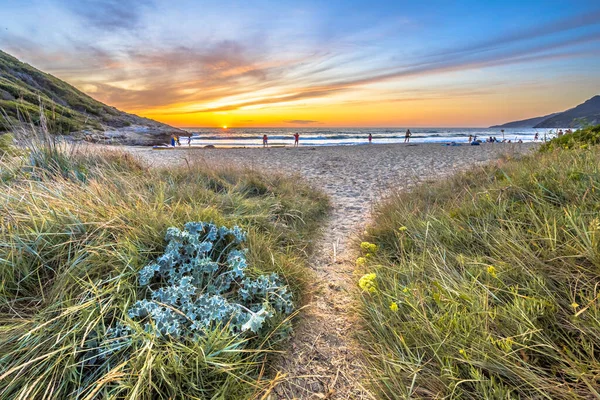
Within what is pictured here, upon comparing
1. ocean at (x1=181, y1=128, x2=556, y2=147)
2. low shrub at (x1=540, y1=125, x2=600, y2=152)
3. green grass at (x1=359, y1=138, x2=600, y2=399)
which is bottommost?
green grass at (x1=359, y1=138, x2=600, y2=399)

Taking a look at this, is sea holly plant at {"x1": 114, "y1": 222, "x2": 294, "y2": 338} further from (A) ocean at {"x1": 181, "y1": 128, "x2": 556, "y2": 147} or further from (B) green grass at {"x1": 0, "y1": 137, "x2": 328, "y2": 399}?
(A) ocean at {"x1": 181, "y1": 128, "x2": 556, "y2": 147}

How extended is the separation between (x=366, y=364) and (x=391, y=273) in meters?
0.95

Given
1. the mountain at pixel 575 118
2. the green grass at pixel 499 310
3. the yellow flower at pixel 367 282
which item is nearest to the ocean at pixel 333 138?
the mountain at pixel 575 118

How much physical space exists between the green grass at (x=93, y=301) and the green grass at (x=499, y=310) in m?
0.83

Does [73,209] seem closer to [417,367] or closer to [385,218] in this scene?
[417,367]

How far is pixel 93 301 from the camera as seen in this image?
1.70 meters

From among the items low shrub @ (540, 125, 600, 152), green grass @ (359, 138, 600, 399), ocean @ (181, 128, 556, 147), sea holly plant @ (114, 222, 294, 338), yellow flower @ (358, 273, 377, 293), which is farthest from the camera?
ocean @ (181, 128, 556, 147)

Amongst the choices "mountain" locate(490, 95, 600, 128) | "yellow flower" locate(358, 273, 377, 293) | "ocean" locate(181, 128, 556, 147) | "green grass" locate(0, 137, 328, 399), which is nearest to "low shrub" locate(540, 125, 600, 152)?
"mountain" locate(490, 95, 600, 128)

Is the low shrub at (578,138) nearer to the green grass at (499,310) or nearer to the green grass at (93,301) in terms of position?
the green grass at (499,310)

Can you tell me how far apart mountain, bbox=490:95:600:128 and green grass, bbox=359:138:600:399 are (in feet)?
15.1

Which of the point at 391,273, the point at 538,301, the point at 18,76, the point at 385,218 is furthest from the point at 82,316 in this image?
the point at 18,76

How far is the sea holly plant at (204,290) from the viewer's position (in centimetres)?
171

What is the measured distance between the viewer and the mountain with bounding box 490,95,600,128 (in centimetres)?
607

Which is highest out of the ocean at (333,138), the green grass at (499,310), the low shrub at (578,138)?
the ocean at (333,138)
